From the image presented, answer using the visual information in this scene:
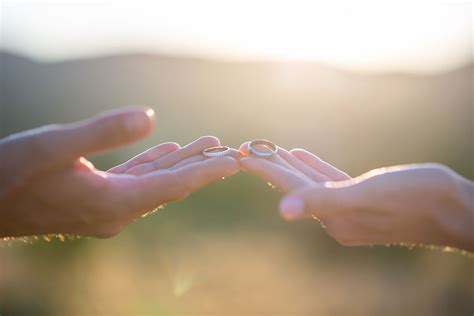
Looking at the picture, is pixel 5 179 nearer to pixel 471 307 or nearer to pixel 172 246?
pixel 172 246

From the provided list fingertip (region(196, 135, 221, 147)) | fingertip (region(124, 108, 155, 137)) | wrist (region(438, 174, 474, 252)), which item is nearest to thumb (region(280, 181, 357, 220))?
wrist (region(438, 174, 474, 252))

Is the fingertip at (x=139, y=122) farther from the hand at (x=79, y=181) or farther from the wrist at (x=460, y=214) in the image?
the wrist at (x=460, y=214)

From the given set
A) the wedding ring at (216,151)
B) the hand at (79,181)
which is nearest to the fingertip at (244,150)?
the wedding ring at (216,151)

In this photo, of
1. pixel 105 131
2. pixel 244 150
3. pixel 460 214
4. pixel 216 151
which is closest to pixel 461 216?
pixel 460 214

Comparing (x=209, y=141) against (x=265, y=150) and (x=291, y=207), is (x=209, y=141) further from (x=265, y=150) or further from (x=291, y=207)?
(x=291, y=207)

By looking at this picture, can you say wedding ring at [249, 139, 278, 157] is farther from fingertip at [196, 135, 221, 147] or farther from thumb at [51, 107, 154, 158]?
thumb at [51, 107, 154, 158]

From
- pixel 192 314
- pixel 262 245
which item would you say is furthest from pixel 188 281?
pixel 262 245
